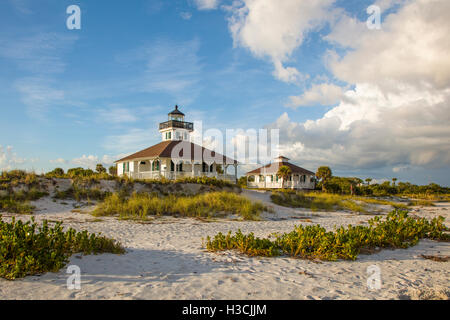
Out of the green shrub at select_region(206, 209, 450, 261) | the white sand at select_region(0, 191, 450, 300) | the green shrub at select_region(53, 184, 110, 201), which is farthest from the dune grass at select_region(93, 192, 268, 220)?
the green shrub at select_region(206, 209, 450, 261)

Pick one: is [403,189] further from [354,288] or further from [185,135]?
[354,288]

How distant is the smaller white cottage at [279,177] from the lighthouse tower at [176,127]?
1370 cm

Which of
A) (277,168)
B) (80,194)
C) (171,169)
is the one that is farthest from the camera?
(277,168)

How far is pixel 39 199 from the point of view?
1511cm

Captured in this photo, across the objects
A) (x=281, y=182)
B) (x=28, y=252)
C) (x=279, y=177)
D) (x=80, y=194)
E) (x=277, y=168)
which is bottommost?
(x=28, y=252)

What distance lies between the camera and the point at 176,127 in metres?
33.0

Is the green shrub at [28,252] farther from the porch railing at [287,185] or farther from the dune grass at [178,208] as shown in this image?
the porch railing at [287,185]

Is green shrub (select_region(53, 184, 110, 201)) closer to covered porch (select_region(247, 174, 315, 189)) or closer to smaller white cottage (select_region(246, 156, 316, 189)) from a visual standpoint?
covered porch (select_region(247, 174, 315, 189))

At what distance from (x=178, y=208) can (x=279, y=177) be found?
27.5 m

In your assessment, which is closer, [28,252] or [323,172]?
[28,252]

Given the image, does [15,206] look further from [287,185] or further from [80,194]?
[287,185]

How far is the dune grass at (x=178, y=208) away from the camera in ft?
43.4

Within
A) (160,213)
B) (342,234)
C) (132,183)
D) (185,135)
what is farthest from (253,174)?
(342,234)

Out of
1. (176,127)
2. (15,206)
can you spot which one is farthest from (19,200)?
(176,127)
